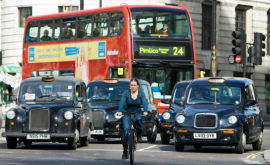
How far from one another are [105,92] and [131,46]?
486 cm

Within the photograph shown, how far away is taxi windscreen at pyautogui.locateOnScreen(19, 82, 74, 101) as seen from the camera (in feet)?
56.6

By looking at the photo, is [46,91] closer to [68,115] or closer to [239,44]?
[68,115]

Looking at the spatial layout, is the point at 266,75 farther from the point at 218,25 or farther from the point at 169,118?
the point at 169,118

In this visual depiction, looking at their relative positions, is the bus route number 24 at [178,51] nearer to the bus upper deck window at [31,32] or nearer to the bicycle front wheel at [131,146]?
the bus upper deck window at [31,32]

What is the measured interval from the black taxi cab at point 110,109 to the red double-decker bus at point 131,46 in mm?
3905

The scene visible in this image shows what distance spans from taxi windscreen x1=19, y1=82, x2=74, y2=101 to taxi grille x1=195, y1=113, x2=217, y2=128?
3307 mm

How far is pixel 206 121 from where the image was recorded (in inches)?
616

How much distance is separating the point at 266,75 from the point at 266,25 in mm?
3266

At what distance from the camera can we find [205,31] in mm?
43781

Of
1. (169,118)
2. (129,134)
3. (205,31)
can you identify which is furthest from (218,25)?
(129,134)

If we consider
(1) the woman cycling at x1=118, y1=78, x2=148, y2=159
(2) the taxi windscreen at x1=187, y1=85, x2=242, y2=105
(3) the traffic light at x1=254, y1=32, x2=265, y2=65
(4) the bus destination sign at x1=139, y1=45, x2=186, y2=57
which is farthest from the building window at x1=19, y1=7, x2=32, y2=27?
(1) the woman cycling at x1=118, y1=78, x2=148, y2=159

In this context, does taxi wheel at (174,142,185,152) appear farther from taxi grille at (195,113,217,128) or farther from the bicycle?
the bicycle

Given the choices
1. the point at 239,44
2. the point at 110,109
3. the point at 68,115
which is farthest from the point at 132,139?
the point at 239,44

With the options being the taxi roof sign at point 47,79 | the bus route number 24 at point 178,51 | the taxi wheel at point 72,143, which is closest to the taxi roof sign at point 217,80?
the taxi wheel at point 72,143
